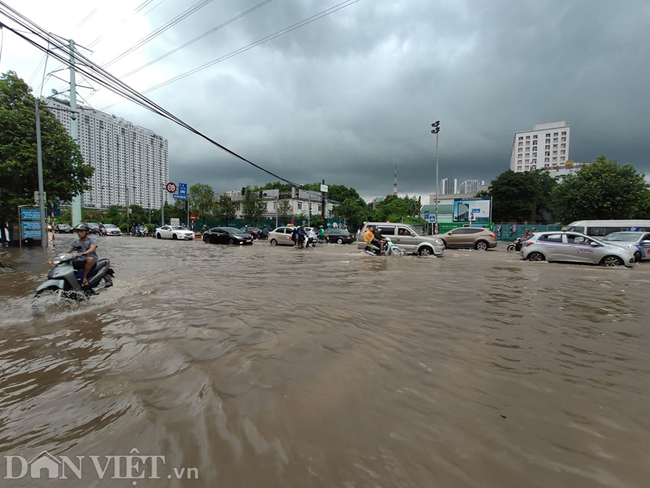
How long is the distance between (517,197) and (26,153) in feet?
196

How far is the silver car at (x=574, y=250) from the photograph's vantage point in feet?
36.9

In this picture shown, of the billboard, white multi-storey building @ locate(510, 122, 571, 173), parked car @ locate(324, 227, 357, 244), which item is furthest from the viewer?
white multi-storey building @ locate(510, 122, 571, 173)

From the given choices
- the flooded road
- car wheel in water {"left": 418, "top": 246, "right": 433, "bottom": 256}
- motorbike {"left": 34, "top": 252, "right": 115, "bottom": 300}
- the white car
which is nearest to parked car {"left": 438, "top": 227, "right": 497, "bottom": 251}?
car wheel in water {"left": 418, "top": 246, "right": 433, "bottom": 256}

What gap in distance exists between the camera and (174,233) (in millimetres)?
29297

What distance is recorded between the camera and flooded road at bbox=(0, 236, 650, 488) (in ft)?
5.99

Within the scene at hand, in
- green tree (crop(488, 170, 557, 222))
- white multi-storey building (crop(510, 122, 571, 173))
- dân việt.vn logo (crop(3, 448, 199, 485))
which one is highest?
white multi-storey building (crop(510, 122, 571, 173))

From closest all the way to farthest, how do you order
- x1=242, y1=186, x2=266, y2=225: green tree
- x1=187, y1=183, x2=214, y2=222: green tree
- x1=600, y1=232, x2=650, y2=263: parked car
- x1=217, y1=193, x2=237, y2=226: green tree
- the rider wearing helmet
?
the rider wearing helmet, x1=600, y1=232, x2=650, y2=263: parked car, x1=242, y1=186, x2=266, y2=225: green tree, x1=217, y1=193, x2=237, y2=226: green tree, x1=187, y1=183, x2=214, y2=222: green tree

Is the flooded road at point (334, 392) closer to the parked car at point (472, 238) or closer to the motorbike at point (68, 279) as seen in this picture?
the motorbike at point (68, 279)

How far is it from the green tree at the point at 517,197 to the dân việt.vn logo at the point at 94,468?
192ft

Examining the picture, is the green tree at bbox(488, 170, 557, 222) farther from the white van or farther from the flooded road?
the flooded road

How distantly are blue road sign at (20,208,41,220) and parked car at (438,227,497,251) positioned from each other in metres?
22.7

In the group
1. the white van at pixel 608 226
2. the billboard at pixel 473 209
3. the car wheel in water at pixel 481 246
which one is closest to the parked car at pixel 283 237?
the car wheel in water at pixel 481 246

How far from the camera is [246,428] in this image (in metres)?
2.18

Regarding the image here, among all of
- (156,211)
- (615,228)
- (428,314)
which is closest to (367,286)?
(428,314)
